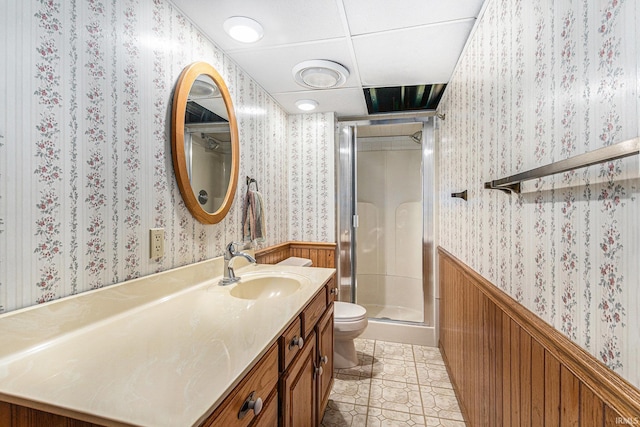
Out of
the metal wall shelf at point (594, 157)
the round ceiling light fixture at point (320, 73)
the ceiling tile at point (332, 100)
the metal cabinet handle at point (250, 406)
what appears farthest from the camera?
the ceiling tile at point (332, 100)

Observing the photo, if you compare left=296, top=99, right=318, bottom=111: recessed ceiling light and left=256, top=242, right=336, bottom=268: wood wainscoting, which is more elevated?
left=296, top=99, right=318, bottom=111: recessed ceiling light

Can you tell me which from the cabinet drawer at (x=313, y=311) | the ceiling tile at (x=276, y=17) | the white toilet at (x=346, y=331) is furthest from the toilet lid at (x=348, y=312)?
the ceiling tile at (x=276, y=17)

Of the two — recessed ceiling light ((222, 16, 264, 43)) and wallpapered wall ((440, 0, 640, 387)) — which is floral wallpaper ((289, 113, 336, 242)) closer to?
recessed ceiling light ((222, 16, 264, 43))

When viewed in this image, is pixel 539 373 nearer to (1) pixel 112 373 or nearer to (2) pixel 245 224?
(1) pixel 112 373

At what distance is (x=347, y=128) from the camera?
2.72m

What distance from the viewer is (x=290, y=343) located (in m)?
0.99

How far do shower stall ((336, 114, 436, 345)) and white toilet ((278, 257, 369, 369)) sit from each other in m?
0.51

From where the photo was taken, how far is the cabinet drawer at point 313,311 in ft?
3.75

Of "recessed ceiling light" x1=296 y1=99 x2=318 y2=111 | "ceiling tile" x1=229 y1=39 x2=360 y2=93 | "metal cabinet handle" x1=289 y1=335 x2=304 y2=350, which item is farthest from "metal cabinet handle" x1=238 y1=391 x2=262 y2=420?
"recessed ceiling light" x1=296 y1=99 x2=318 y2=111

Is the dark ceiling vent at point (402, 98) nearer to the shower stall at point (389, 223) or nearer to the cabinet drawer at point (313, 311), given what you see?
the shower stall at point (389, 223)

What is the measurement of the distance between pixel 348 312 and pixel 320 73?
65.3 inches

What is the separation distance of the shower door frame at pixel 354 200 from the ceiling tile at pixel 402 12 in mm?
1276

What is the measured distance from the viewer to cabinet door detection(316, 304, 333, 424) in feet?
4.60

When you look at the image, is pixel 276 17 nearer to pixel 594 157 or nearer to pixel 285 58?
pixel 285 58
